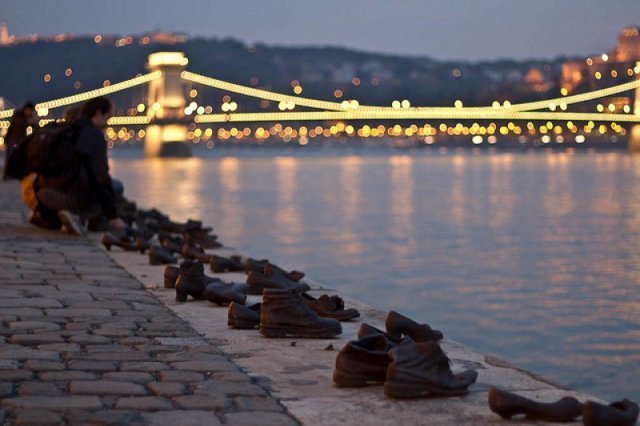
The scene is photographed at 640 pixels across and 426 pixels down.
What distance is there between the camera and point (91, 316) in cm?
436

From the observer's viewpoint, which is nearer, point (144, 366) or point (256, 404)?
point (256, 404)

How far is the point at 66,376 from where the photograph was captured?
3227 mm

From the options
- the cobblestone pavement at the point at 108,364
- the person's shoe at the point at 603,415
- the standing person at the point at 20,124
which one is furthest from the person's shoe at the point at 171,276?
the standing person at the point at 20,124

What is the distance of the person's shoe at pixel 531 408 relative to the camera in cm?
279

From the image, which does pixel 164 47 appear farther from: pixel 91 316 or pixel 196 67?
pixel 91 316

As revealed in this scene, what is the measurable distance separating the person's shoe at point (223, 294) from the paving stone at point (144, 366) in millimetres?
1310

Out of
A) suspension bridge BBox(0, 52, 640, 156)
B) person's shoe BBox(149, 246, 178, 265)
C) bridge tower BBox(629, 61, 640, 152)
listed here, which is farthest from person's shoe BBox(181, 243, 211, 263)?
bridge tower BBox(629, 61, 640, 152)

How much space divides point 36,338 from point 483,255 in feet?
27.7

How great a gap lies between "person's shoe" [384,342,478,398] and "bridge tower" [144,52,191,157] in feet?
189

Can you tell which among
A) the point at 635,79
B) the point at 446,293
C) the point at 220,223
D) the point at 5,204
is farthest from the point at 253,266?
the point at 635,79

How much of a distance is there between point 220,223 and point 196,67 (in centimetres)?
6720

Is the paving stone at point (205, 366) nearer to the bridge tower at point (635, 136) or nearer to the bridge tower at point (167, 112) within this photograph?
the bridge tower at point (167, 112)

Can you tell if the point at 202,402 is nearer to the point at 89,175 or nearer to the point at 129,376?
the point at 129,376

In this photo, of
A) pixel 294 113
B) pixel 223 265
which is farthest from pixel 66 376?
pixel 294 113
